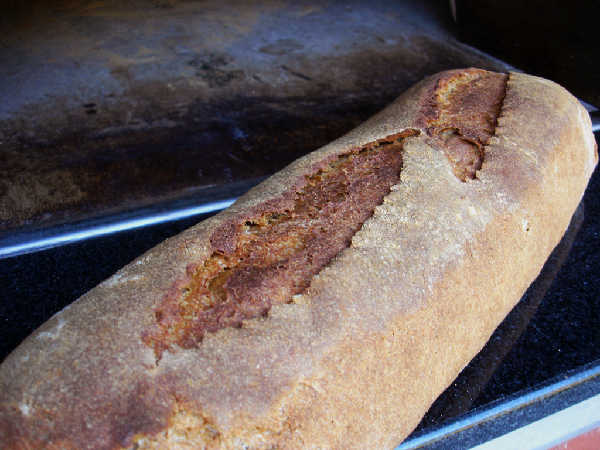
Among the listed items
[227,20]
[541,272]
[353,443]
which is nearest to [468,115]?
[541,272]

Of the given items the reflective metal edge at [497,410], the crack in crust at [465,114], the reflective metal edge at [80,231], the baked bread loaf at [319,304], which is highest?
the crack in crust at [465,114]

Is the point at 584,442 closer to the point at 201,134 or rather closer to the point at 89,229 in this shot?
the point at 89,229

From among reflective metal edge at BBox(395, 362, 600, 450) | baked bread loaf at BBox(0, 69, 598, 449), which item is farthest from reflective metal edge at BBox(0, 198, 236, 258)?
reflective metal edge at BBox(395, 362, 600, 450)

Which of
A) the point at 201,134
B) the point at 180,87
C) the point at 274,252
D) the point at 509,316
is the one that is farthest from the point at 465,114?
the point at 180,87

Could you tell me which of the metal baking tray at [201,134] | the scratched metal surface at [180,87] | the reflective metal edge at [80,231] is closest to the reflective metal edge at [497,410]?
the metal baking tray at [201,134]

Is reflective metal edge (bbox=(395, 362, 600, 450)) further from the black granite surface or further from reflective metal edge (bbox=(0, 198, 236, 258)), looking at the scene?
reflective metal edge (bbox=(0, 198, 236, 258))

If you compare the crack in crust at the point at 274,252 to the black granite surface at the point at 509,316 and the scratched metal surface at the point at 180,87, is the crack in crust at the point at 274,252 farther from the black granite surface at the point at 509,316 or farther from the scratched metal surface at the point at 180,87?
the scratched metal surface at the point at 180,87

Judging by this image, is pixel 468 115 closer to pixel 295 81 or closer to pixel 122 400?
pixel 122 400
